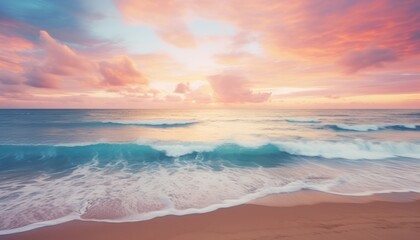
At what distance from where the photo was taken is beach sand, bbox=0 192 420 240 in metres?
4.21

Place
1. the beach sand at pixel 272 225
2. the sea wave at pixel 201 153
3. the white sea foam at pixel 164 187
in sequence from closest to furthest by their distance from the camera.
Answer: the beach sand at pixel 272 225
the white sea foam at pixel 164 187
the sea wave at pixel 201 153

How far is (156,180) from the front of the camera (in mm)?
7941

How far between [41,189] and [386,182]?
1151cm

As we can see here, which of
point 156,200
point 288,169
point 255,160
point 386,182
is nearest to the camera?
point 156,200

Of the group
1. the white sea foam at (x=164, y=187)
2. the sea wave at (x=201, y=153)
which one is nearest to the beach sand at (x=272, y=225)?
the white sea foam at (x=164, y=187)

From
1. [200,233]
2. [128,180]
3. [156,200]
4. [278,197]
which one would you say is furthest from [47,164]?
[278,197]

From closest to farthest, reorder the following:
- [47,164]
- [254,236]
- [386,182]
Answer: [254,236] < [386,182] < [47,164]

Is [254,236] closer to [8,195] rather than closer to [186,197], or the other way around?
[186,197]

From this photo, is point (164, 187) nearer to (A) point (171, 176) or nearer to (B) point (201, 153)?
(A) point (171, 176)

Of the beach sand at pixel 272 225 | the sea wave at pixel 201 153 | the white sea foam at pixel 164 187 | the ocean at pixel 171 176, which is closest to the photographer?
the beach sand at pixel 272 225

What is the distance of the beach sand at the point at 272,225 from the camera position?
4207mm

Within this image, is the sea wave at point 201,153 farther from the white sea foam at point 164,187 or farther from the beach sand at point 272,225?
the beach sand at point 272,225

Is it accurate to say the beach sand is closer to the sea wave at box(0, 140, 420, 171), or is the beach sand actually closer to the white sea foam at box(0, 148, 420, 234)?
the white sea foam at box(0, 148, 420, 234)

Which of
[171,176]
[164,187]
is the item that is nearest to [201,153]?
[171,176]
